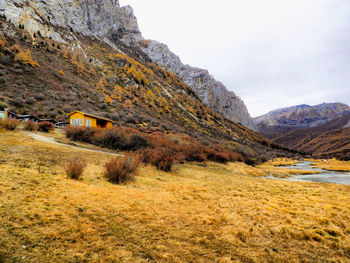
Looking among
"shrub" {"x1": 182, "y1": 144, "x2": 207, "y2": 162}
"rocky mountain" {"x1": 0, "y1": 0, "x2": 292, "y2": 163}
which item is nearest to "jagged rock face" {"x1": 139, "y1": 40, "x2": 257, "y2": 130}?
Result: "rocky mountain" {"x1": 0, "y1": 0, "x2": 292, "y2": 163}

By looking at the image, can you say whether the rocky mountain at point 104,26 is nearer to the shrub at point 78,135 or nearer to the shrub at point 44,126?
the shrub at point 44,126

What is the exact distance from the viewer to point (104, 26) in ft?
234

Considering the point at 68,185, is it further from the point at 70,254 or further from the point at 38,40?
the point at 38,40

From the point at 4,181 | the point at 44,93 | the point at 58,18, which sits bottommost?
the point at 4,181

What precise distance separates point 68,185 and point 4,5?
5546 cm

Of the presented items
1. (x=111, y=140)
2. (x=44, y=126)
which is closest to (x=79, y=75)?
(x=44, y=126)

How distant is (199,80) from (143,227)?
377 ft

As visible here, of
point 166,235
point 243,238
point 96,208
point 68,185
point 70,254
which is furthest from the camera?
point 68,185

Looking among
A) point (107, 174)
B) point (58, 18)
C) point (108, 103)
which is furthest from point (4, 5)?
point (107, 174)

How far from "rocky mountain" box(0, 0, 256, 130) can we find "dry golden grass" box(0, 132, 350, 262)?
5349 cm

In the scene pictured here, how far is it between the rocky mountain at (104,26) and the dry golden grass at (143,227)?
176 ft

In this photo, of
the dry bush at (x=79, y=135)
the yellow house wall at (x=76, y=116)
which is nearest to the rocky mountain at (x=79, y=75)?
the yellow house wall at (x=76, y=116)

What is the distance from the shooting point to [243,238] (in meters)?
3.71

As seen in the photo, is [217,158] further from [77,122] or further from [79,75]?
[79,75]
